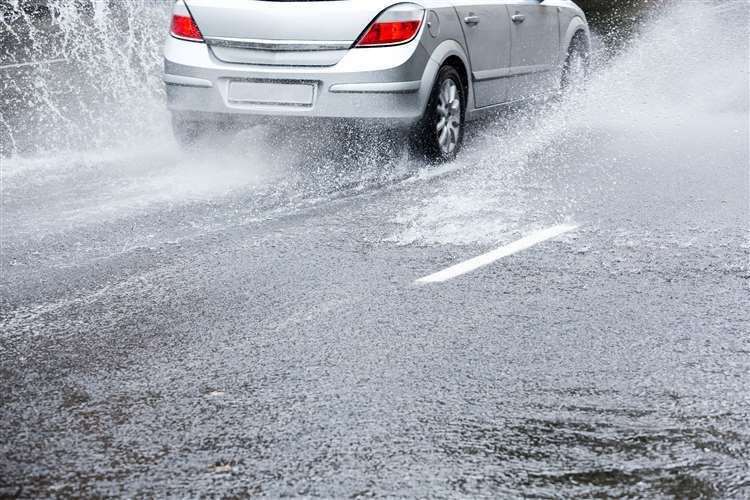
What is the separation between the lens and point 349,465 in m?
3.63

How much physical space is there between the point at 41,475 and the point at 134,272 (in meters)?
2.56

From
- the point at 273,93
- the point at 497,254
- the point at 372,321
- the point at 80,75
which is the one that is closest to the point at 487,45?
the point at 273,93

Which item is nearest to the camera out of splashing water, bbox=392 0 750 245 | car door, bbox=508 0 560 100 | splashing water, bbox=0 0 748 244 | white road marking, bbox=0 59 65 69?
splashing water, bbox=392 0 750 245

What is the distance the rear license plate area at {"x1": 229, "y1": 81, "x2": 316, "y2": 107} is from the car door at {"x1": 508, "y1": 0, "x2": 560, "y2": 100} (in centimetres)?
226

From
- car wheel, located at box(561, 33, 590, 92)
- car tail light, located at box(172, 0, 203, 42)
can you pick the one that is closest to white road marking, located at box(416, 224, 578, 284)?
car tail light, located at box(172, 0, 203, 42)

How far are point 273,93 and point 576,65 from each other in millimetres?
4122

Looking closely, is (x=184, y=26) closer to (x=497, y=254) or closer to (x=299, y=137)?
(x=299, y=137)

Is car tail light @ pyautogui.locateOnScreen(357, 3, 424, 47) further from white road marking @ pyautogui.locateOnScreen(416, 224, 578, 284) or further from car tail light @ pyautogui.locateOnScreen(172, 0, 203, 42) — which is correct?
Answer: white road marking @ pyautogui.locateOnScreen(416, 224, 578, 284)

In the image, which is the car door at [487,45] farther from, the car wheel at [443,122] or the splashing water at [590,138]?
the splashing water at [590,138]

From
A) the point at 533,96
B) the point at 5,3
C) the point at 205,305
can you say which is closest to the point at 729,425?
the point at 205,305

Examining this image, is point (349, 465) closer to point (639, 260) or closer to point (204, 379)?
point (204, 379)

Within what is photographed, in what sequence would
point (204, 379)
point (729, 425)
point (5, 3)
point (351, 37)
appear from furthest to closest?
1. point (5, 3)
2. point (351, 37)
3. point (204, 379)
4. point (729, 425)

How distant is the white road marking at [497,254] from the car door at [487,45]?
2705mm

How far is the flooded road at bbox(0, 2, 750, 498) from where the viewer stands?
145 inches
